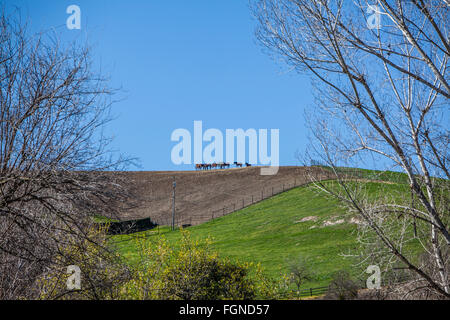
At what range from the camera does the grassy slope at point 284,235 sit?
41.2m

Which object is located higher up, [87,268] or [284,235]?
[87,268]

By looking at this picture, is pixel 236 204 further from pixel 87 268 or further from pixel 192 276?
pixel 87 268

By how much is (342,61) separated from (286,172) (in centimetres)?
7162

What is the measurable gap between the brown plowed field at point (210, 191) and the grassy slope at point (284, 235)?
425 centimetres

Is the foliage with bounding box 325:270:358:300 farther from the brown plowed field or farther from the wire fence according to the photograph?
the wire fence

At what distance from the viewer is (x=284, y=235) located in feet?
175

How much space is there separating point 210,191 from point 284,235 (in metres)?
31.0

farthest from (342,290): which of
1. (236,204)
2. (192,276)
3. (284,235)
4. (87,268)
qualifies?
(236,204)

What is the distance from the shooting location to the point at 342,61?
10.1m

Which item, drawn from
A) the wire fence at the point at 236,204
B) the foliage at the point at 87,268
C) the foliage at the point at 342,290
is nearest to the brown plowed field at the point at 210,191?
the wire fence at the point at 236,204

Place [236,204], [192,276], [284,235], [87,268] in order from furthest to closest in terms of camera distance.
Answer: [236,204]
[284,235]
[192,276]
[87,268]

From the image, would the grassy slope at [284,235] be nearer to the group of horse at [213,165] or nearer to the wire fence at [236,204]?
the wire fence at [236,204]
